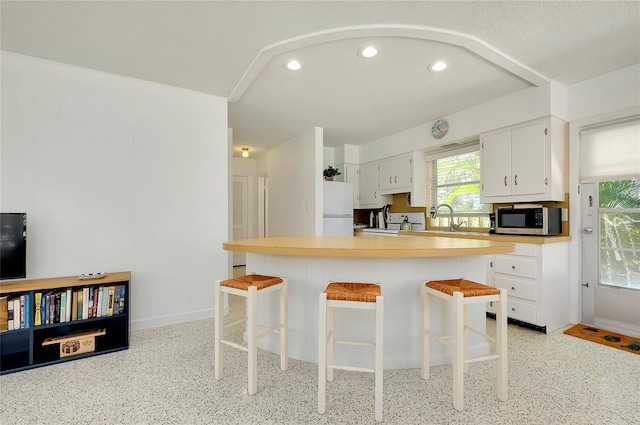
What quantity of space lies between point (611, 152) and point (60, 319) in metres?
5.05

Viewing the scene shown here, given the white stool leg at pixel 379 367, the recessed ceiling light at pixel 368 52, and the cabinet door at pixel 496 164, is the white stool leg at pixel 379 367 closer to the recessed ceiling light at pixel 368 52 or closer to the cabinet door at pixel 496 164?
the recessed ceiling light at pixel 368 52

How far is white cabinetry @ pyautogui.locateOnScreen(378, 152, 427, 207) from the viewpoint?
180 inches

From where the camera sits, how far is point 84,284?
7.59 feet

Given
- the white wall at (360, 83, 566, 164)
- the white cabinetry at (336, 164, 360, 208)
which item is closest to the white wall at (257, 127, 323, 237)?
the white cabinetry at (336, 164, 360, 208)

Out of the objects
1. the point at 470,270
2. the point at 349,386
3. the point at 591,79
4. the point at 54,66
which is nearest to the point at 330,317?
the point at 349,386

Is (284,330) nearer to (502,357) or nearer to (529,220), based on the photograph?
(502,357)

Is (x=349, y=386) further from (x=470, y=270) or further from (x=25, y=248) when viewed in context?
(x=25, y=248)

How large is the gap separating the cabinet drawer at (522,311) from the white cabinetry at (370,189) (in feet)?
8.70

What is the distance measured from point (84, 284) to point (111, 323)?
51 centimetres

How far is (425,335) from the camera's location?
6.49 feet

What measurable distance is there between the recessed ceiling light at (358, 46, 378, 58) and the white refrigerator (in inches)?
94.9

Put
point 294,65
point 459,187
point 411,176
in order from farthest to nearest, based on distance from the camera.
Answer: point 411,176
point 459,187
point 294,65

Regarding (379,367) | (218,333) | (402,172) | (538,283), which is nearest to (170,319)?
(218,333)

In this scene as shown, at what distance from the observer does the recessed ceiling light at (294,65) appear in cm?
257
